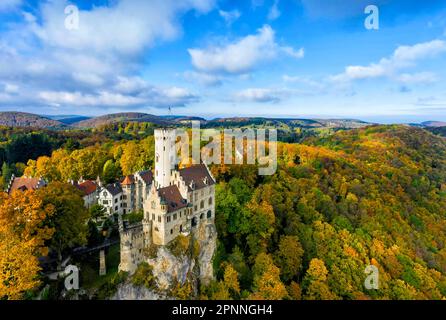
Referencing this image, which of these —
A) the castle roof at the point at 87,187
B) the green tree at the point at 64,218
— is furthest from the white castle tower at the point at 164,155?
the castle roof at the point at 87,187

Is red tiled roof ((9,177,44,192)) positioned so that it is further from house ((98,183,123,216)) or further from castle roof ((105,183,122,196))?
castle roof ((105,183,122,196))

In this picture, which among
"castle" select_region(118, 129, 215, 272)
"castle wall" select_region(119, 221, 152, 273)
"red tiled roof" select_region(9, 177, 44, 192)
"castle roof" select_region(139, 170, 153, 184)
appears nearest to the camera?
"castle wall" select_region(119, 221, 152, 273)

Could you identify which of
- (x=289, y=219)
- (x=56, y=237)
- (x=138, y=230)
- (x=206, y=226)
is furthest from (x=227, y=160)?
(x=56, y=237)

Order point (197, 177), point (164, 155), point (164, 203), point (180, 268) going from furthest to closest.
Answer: point (164, 155), point (197, 177), point (180, 268), point (164, 203)

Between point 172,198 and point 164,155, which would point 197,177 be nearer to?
point 172,198

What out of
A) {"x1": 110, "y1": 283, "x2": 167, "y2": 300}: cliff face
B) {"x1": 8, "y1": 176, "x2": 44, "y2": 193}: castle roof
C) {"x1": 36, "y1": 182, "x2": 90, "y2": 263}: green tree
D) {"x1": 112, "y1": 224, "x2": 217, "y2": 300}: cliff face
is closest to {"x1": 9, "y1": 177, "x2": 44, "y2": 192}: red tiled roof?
{"x1": 8, "y1": 176, "x2": 44, "y2": 193}: castle roof

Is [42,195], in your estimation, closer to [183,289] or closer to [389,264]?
[183,289]

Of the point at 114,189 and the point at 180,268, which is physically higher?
the point at 114,189

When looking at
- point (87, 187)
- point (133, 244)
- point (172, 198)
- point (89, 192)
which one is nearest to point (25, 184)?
point (87, 187)
